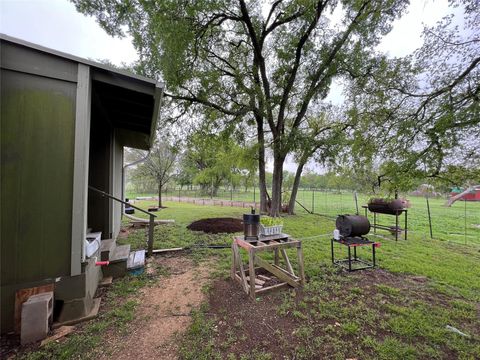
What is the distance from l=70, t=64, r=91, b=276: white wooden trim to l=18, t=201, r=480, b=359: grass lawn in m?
0.78

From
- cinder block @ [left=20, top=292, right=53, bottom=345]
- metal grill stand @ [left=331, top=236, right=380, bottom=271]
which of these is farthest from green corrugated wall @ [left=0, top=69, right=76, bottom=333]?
metal grill stand @ [left=331, top=236, right=380, bottom=271]

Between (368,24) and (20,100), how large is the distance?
32.8ft

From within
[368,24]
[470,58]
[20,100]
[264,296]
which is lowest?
[264,296]

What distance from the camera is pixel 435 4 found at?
212cm

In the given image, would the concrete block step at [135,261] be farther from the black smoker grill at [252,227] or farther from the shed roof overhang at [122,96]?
the shed roof overhang at [122,96]

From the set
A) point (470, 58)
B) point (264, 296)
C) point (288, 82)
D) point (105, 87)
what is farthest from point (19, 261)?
point (288, 82)

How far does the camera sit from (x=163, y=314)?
2398 mm

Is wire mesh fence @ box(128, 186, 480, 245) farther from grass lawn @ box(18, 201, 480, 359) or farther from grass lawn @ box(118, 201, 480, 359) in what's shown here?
grass lawn @ box(18, 201, 480, 359)

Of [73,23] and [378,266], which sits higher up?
[73,23]

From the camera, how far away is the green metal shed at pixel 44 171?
1955mm

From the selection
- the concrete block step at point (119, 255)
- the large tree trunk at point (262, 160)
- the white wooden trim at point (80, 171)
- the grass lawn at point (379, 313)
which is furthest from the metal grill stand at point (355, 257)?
the large tree trunk at point (262, 160)

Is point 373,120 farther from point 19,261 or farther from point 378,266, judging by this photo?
point 19,261

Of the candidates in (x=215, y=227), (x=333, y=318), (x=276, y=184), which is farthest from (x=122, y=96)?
(x=276, y=184)

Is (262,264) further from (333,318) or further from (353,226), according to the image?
(353,226)
